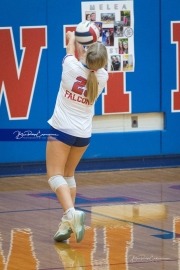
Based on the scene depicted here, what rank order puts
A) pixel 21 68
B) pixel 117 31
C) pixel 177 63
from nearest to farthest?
pixel 21 68 → pixel 117 31 → pixel 177 63

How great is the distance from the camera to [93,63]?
6.52 metres

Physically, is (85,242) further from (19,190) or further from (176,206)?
(19,190)

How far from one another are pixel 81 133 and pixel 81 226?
2.60 ft

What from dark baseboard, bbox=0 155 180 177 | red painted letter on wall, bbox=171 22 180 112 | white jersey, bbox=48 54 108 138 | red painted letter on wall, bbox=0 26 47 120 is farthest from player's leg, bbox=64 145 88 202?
red painted letter on wall, bbox=171 22 180 112

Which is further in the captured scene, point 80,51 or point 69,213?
point 80,51

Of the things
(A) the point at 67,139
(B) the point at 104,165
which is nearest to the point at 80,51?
(A) the point at 67,139

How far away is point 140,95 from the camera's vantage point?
455 inches

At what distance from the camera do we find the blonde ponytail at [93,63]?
21.4ft

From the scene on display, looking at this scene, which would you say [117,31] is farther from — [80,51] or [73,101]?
[73,101]

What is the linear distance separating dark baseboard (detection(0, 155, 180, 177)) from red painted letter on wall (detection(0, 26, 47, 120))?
0.70 metres

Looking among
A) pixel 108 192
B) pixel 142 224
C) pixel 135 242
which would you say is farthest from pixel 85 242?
pixel 108 192

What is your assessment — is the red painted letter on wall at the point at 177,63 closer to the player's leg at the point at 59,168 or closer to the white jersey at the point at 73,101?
the white jersey at the point at 73,101

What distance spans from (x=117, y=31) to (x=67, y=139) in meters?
5.13

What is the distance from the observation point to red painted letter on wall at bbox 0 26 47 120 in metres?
10.9
